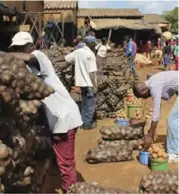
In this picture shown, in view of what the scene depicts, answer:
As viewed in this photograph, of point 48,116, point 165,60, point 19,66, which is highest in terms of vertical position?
point 19,66

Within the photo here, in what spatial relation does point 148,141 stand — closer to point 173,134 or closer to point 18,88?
point 173,134

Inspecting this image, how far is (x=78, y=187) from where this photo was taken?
160 inches

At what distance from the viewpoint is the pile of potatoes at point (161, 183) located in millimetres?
4363

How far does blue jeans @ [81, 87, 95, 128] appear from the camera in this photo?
7.93 metres

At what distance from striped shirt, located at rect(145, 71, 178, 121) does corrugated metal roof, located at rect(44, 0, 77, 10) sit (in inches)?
679

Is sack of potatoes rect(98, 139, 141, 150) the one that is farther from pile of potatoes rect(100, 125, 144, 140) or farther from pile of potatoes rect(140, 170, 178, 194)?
pile of potatoes rect(140, 170, 178, 194)

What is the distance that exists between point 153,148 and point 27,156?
2824 millimetres

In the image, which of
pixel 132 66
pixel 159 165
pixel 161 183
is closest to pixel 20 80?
pixel 161 183

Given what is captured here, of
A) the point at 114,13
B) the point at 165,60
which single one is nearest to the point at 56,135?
the point at 165,60

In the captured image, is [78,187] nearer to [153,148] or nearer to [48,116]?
[48,116]

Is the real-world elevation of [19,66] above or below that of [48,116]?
above

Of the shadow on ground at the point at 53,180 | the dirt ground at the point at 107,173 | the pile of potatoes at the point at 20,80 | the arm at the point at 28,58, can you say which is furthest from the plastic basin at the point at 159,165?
the pile of potatoes at the point at 20,80

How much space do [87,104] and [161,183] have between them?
374 cm

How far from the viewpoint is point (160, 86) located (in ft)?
18.8
